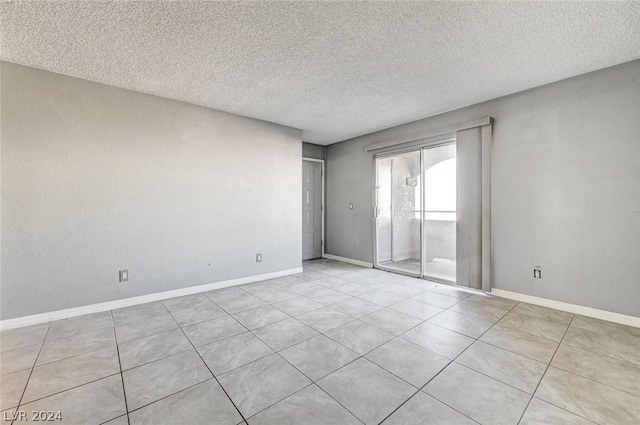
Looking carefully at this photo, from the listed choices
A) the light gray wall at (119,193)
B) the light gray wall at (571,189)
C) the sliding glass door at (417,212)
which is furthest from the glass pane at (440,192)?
the light gray wall at (119,193)

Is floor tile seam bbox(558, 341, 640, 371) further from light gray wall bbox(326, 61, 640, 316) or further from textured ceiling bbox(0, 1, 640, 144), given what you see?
textured ceiling bbox(0, 1, 640, 144)

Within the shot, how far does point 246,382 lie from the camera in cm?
183

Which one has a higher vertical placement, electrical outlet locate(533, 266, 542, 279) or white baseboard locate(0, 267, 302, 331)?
electrical outlet locate(533, 266, 542, 279)

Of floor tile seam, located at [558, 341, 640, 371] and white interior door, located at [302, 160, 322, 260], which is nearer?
floor tile seam, located at [558, 341, 640, 371]

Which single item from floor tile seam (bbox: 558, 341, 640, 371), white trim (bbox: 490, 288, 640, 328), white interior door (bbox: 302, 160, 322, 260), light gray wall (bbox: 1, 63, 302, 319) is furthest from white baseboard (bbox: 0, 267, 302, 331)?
floor tile seam (bbox: 558, 341, 640, 371)

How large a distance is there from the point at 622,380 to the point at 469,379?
1.08 m

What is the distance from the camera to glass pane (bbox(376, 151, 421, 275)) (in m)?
5.41

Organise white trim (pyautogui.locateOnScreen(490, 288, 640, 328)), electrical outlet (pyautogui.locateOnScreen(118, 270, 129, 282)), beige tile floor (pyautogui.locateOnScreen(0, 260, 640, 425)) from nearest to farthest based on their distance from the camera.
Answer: beige tile floor (pyautogui.locateOnScreen(0, 260, 640, 425)), white trim (pyautogui.locateOnScreen(490, 288, 640, 328)), electrical outlet (pyautogui.locateOnScreen(118, 270, 129, 282))

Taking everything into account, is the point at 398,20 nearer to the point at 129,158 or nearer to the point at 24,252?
the point at 129,158

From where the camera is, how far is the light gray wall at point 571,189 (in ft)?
9.05

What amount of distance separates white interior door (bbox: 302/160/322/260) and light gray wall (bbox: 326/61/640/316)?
3.31 metres

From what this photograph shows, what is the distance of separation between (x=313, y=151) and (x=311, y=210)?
4.70 ft

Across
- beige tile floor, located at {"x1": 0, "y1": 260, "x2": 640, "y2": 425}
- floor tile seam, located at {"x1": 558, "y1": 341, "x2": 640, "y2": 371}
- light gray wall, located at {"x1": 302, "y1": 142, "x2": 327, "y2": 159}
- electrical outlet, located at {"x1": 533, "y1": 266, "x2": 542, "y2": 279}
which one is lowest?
floor tile seam, located at {"x1": 558, "y1": 341, "x2": 640, "y2": 371}

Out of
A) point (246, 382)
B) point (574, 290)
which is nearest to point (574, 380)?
point (574, 290)
